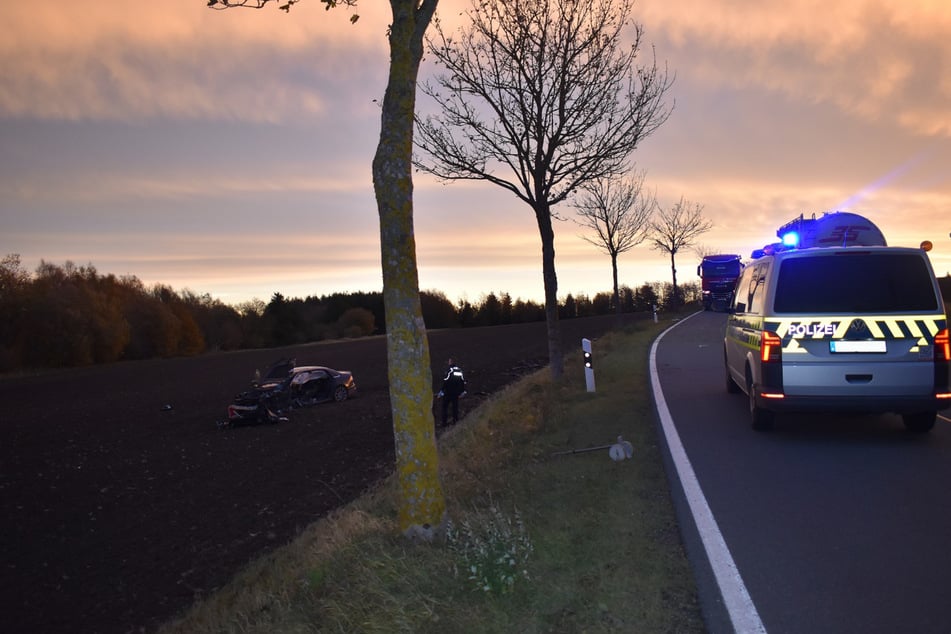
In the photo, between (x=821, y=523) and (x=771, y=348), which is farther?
(x=771, y=348)

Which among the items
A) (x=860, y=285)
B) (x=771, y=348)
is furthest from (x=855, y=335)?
(x=771, y=348)

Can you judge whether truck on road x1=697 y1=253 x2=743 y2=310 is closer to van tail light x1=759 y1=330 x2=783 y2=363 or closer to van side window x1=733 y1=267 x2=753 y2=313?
van side window x1=733 y1=267 x2=753 y2=313

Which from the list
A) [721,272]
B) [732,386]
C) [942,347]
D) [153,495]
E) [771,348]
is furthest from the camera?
[721,272]

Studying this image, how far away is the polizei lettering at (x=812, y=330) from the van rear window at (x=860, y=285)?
18cm

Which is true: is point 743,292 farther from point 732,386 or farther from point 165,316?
point 165,316

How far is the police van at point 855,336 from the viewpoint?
812 cm

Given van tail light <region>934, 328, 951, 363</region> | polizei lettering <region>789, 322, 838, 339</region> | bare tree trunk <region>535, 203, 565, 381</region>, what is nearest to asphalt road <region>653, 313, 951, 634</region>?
van tail light <region>934, 328, 951, 363</region>

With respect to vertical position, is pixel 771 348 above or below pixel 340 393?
above

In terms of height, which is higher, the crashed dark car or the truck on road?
the truck on road

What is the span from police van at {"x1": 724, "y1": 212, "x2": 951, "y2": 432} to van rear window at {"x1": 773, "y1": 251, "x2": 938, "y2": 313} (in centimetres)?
1

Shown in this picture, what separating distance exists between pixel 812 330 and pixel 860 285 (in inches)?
30.2

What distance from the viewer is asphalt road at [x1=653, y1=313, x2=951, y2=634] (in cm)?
418

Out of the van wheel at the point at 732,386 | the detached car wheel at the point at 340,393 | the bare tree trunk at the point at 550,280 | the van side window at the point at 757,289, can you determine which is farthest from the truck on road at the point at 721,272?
the van side window at the point at 757,289

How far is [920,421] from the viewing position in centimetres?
867
